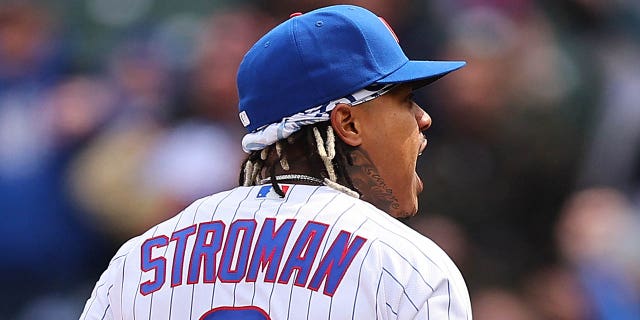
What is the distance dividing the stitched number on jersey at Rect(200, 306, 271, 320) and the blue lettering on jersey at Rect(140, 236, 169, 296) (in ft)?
0.43

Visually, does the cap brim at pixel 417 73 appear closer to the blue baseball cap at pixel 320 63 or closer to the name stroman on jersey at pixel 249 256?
the blue baseball cap at pixel 320 63

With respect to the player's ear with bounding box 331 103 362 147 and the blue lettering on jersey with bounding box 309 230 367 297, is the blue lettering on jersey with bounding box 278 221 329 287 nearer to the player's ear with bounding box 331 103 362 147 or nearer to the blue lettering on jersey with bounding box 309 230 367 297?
the blue lettering on jersey with bounding box 309 230 367 297

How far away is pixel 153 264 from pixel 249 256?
20 cm

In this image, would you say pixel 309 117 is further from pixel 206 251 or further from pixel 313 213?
pixel 206 251

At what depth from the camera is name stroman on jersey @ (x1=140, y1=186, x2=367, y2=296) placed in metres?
1.83

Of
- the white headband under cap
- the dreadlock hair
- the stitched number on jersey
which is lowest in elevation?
the stitched number on jersey

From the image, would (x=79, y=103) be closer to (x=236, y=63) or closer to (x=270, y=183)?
(x=236, y=63)

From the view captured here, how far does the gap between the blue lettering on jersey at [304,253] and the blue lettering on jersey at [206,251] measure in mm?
140

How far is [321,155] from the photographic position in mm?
1971

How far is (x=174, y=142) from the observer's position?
4891mm

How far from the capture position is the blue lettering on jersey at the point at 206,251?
1.89 meters

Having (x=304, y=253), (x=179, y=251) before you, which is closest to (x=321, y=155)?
(x=304, y=253)

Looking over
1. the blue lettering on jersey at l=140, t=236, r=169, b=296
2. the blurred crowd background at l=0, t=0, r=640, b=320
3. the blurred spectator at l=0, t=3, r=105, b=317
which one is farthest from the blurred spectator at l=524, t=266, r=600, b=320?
the blue lettering on jersey at l=140, t=236, r=169, b=296

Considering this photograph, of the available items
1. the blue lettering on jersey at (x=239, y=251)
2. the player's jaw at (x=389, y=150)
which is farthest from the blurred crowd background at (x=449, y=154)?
the blue lettering on jersey at (x=239, y=251)
